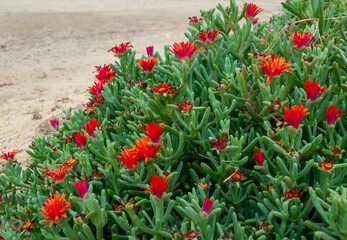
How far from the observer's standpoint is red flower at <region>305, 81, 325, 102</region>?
1.42m

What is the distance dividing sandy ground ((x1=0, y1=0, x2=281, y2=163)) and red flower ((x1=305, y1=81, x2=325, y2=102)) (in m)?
1.26

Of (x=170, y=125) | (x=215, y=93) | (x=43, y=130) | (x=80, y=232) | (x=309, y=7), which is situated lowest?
(x=43, y=130)

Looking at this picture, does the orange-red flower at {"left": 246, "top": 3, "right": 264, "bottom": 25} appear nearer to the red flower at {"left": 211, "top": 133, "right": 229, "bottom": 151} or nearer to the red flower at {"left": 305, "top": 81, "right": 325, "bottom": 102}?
the red flower at {"left": 305, "top": 81, "right": 325, "bottom": 102}

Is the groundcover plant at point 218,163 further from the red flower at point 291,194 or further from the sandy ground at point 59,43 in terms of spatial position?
the sandy ground at point 59,43

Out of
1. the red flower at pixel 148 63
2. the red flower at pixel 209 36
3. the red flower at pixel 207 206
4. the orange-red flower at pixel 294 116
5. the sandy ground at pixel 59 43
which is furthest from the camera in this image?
the sandy ground at pixel 59 43

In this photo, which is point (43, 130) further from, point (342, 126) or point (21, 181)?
point (342, 126)

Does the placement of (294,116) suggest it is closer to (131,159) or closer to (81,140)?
(131,159)

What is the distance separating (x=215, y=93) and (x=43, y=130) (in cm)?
244

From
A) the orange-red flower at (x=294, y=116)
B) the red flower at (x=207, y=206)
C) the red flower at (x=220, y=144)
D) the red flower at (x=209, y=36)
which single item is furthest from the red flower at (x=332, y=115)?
the red flower at (x=209, y=36)

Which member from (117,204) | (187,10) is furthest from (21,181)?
(187,10)

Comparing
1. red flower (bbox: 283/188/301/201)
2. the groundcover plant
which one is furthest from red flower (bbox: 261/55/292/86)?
red flower (bbox: 283/188/301/201)

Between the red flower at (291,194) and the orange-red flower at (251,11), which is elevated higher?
the orange-red flower at (251,11)

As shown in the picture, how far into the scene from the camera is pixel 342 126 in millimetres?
1461

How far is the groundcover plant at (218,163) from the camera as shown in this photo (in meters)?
1.29
